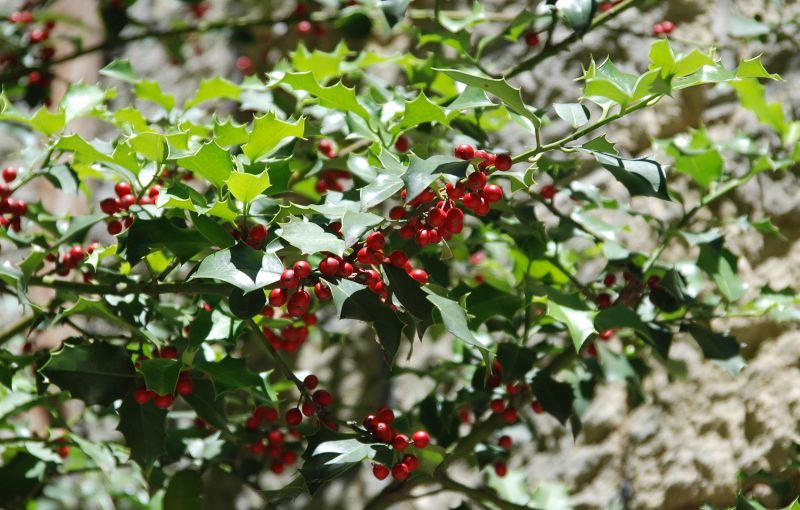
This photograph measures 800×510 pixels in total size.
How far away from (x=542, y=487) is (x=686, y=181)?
730mm

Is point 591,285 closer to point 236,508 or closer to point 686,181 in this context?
point 686,181

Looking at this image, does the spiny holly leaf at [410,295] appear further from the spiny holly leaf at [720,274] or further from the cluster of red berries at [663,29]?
the cluster of red berries at [663,29]

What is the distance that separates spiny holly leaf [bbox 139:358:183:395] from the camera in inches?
34.3

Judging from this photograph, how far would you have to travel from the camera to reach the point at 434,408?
3.93 ft

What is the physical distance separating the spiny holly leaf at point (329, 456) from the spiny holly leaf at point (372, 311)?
0.44ft

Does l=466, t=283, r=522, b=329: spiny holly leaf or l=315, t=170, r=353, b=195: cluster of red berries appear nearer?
l=466, t=283, r=522, b=329: spiny holly leaf

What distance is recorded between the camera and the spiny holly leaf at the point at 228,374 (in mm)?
941

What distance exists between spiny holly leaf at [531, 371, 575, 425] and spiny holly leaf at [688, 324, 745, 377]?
0.68 ft

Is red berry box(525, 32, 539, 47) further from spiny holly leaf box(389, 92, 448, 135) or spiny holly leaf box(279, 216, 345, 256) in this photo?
spiny holly leaf box(279, 216, 345, 256)

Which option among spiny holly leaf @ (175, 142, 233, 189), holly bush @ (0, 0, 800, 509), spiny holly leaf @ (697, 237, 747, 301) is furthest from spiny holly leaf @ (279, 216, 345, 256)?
spiny holly leaf @ (697, 237, 747, 301)

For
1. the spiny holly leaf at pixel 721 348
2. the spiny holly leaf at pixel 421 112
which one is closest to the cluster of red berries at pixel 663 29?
the spiny holly leaf at pixel 721 348

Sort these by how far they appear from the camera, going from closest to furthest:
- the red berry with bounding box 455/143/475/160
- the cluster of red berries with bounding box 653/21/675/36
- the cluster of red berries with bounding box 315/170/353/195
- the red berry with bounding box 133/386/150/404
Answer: the red berry with bounding box 455/143/475/160
the red berry with bounding box 133/386/150/404
the cluster of red berries with bounding box 315/170/353/195
the cluster of red berries with bounding box 653/21/675/36

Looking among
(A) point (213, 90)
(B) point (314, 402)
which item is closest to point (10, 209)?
(A) point (213, 90)

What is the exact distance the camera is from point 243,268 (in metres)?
0.73
